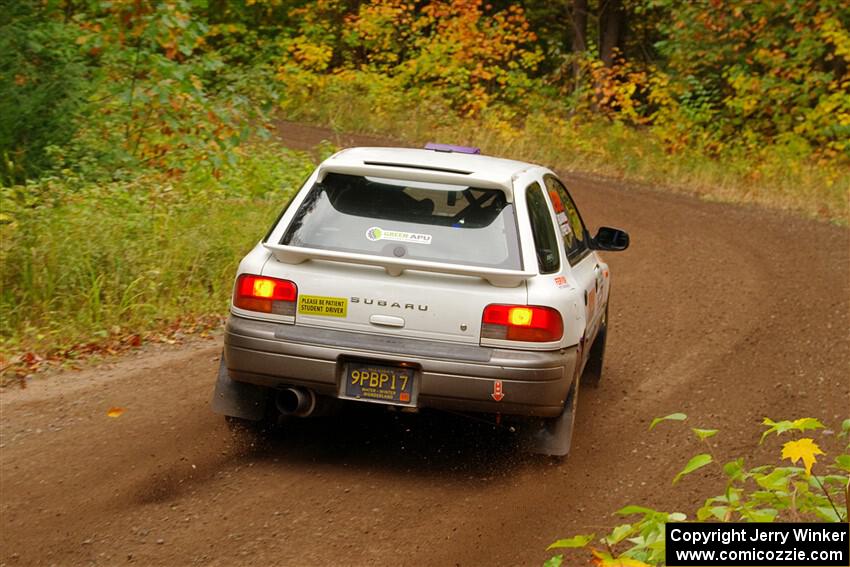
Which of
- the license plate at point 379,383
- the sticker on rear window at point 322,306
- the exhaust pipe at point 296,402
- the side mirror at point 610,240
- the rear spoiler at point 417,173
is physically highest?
the rear spoiler at point 417,173

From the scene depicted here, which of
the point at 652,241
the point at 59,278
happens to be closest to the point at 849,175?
the point at 652,241

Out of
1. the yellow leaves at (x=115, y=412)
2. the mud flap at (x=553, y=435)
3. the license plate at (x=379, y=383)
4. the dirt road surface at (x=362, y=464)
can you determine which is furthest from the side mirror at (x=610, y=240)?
the yellow leaves at (x=115, y=412)

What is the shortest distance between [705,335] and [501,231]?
483 cm

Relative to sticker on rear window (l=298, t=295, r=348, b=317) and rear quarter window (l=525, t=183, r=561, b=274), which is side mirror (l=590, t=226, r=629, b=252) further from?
sticker on rear window (l=298, t=295, r=348, b=317)

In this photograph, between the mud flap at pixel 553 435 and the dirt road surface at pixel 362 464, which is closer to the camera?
the dirt road surface at pixel 362 464

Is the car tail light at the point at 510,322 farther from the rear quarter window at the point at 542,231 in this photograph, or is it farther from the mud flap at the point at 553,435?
the mud flap at the point at 553,435

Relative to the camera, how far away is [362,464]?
21.1 feet

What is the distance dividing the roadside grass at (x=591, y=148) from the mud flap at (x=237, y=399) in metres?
14.8

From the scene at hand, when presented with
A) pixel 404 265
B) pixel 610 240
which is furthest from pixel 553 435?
pixel 610 240

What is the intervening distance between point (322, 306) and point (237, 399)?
892 millimetres

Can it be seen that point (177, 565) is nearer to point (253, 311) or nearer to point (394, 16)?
point (253, 311)

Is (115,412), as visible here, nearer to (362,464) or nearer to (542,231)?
(362,464)

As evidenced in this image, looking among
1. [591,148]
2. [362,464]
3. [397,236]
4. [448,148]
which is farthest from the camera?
[591,148]

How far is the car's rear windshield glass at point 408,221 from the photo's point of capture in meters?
6.09
